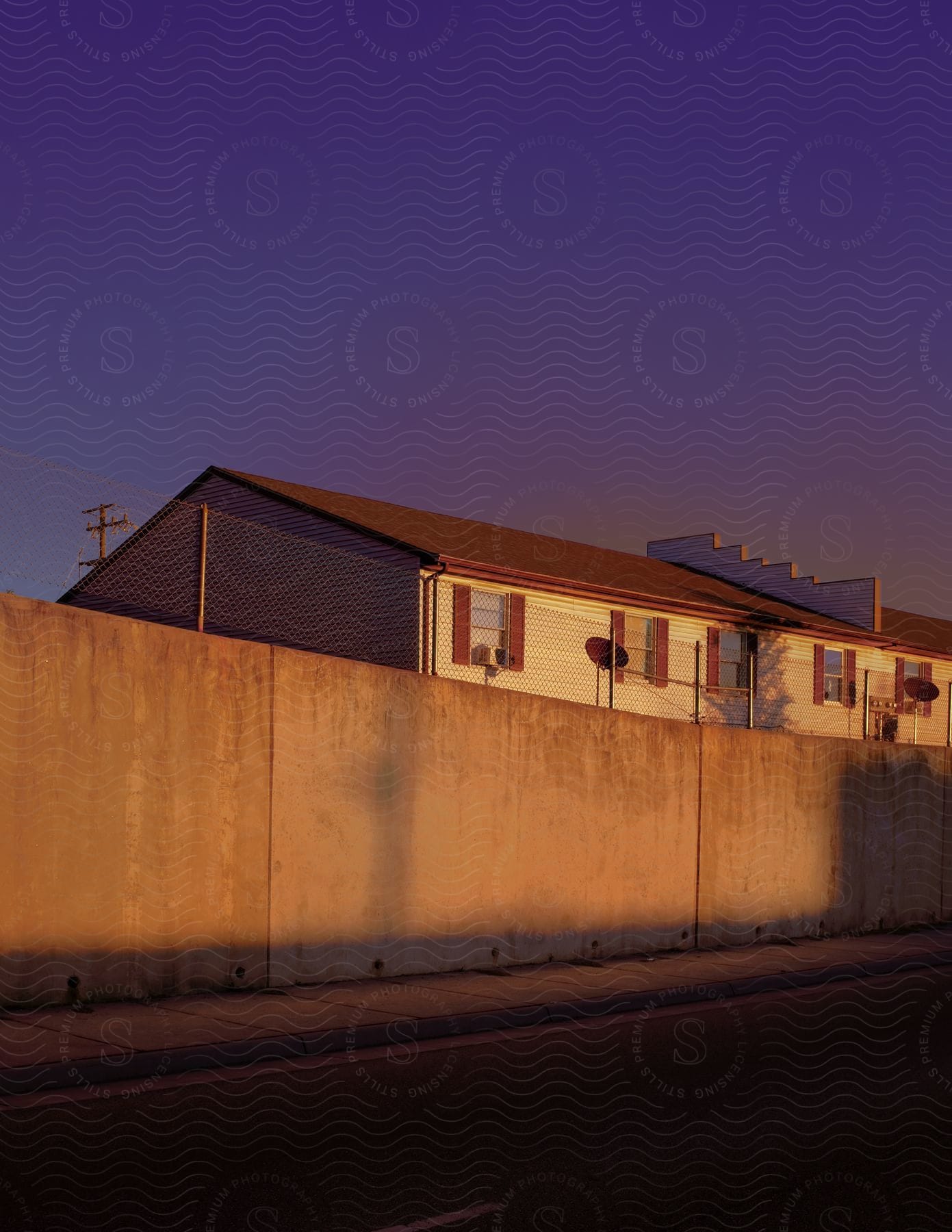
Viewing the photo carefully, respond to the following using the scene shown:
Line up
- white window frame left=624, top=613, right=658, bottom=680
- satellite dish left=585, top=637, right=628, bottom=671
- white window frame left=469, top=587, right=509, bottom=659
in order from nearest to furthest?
satellite dish left=585, top=637, right=628, bottom=671 < white window frame left=469, top=587, right=509, bottom=659 < white window frame left=624, top=613, right=658, bottom=680

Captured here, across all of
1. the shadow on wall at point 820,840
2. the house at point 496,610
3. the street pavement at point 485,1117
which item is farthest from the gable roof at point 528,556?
the street pavement at point 485,1117

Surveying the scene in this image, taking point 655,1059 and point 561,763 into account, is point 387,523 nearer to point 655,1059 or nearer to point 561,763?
point 561,763

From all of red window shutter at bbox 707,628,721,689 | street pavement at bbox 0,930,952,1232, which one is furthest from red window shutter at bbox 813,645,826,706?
street pavement at bbox 0,930,952,1232

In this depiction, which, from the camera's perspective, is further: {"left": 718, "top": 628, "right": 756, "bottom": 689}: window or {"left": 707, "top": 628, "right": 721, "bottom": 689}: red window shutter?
{"left": 718, "top": 628, "right": 756, "bottom": 689}: window

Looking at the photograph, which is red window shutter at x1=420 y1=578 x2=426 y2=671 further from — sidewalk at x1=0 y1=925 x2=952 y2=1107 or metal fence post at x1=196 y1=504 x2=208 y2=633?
metal fence post at x1=196 y1=504 x2=208 y2=633

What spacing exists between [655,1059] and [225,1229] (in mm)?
4378

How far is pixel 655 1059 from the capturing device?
9.18m

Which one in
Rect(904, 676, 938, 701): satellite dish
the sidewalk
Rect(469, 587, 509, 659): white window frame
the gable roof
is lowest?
the sidewalk

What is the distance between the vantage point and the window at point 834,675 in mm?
36688

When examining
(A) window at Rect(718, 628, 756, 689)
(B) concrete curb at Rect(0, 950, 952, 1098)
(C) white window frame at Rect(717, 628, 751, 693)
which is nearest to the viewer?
(B) concrete curb at Rect(0, 950, 952, 1098)

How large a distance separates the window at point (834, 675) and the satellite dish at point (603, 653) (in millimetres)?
9461

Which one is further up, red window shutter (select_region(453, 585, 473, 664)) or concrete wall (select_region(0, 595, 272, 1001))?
red window shutter (select_region(453, 585, 473, 664))

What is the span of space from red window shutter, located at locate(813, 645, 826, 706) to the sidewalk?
21.3 metres

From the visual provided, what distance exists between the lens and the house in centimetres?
2664
